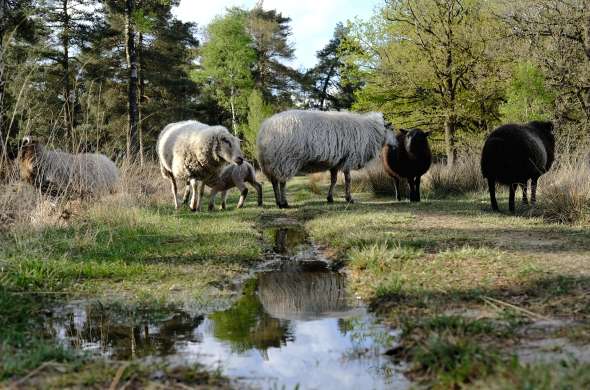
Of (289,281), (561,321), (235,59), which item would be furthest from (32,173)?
(235,59)

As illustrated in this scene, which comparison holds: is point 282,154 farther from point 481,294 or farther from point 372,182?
point 481,294

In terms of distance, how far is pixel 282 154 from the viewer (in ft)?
35.8

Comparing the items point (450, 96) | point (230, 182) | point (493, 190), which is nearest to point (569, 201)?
point (493, 190)

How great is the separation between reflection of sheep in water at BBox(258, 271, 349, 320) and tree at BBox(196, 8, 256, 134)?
30.7 metres

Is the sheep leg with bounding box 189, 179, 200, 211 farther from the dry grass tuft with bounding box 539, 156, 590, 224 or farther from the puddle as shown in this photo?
the puddle

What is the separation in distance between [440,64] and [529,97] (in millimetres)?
5985

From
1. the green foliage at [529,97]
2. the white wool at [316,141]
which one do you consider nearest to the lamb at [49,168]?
the white wool at [316,141]

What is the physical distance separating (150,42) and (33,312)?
28997mm

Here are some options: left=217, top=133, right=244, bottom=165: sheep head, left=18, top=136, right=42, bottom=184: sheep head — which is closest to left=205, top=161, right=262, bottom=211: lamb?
left=217, top=133, right=244, bottom=165: sheep head

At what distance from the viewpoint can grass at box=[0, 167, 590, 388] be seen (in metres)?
2.43

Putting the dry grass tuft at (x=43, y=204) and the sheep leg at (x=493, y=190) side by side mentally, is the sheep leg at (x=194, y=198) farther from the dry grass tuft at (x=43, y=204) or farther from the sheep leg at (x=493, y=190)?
the sheep leg at (x=493, y=190)

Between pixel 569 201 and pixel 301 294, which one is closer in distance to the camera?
pixel 301 294

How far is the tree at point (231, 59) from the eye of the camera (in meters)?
35.3

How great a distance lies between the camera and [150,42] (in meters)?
30.3
